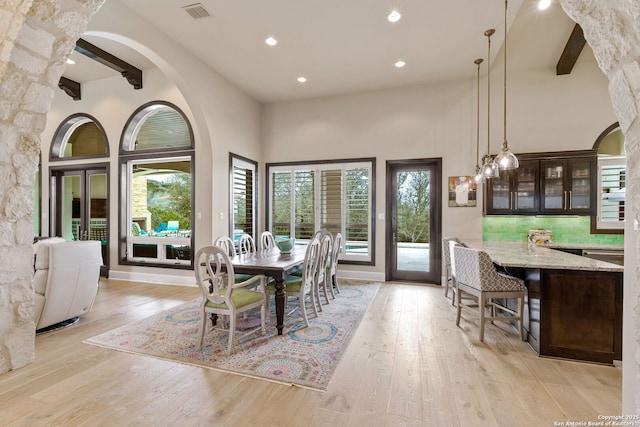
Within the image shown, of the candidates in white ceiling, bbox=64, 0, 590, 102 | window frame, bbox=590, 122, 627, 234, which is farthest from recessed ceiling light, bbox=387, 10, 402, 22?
window frame, bbox=590, 122, 627, 234

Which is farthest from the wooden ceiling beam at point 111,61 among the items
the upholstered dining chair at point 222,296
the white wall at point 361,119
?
the upholstered dining chair at point 222,296

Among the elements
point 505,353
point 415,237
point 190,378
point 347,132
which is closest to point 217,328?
point 190,378

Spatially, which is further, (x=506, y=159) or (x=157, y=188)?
(x=157, y=188)

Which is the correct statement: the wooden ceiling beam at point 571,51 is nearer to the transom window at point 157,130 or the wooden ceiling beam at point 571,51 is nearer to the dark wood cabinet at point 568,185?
the dark wood cabinet at point 568,185

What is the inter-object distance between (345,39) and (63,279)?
4.43m

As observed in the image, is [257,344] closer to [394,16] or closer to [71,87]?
[394,16]

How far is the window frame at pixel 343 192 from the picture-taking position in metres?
5.53

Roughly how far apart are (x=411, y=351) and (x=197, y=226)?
150 inches

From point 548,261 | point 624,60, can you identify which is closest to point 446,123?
point 548,261

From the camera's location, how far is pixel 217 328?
313cm

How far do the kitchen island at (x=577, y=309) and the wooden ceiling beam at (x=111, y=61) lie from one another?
6110mm

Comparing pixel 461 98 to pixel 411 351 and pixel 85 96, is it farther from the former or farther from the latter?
pixel 85 96

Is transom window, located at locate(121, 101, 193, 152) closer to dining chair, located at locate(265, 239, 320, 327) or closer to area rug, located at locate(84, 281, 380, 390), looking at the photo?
area rug, located at locate(84, 281, 380, 390)

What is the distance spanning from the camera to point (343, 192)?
18.8 ft
